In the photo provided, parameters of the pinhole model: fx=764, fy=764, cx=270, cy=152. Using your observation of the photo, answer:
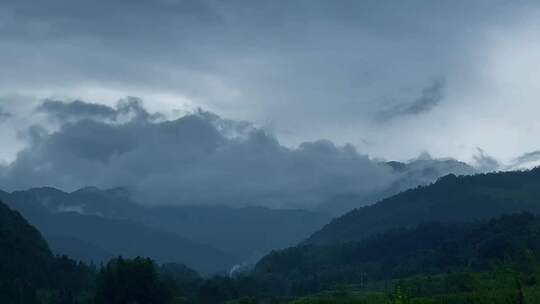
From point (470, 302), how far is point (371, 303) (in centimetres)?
2982

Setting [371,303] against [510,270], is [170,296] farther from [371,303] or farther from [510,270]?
[510,270]

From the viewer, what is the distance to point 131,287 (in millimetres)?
186250

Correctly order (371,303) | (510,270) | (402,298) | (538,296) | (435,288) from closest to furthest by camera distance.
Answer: (402,298)
(538,296)
(371,303)
(510,270)
(435,288)

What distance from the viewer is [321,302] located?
177 m

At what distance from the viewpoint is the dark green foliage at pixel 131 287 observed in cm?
18600

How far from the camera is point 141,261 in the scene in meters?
193

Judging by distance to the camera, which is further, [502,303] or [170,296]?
[170,296]

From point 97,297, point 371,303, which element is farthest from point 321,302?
point 97,297

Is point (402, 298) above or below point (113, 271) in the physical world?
below

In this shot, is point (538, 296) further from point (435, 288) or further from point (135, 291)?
point (135, 291)

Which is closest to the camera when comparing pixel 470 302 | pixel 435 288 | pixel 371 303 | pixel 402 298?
pixel 402 298

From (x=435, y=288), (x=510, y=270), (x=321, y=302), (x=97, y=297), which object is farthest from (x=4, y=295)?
(x=510, y=270)

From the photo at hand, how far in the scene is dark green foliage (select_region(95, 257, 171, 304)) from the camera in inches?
7323

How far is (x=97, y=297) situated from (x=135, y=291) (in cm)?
1015
